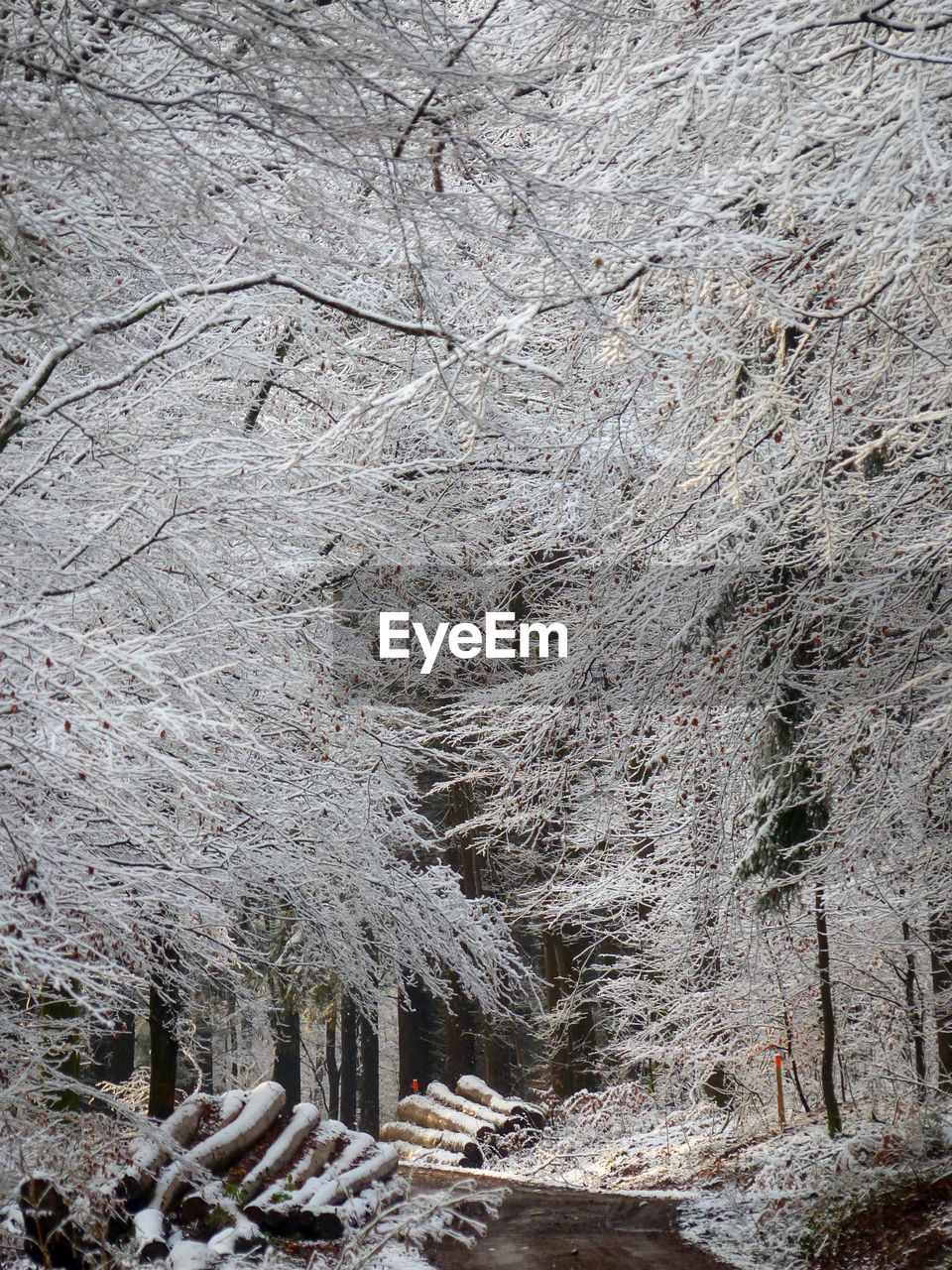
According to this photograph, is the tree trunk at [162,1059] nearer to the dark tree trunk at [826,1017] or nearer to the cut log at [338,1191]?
the cut log at [338,1191]

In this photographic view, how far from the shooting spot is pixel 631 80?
6.20m

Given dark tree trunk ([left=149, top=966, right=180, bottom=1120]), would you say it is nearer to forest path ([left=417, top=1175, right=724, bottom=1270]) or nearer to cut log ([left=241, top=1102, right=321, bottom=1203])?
cut log ([left=241, top=1102, right=321, bottom=1203])

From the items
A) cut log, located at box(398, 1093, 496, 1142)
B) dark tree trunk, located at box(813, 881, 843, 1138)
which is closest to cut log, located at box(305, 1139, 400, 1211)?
dark tree trunk, located at box(813, 881, 843, 1138)

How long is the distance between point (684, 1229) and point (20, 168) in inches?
376

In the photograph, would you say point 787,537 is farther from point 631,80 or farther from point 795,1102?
point 795,1102

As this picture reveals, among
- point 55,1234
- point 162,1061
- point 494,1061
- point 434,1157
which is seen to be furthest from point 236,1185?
point 494,1061

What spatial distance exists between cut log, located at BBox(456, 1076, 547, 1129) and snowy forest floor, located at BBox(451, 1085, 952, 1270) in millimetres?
1141

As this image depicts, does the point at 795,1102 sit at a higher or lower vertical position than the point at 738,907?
lower

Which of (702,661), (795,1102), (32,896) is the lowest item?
(795,1102)

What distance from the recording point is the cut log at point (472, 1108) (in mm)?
15820

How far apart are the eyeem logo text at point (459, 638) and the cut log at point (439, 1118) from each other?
6.15m

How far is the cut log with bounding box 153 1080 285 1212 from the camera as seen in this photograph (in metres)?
8.42

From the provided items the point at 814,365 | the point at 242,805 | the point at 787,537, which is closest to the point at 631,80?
the point at 814,365

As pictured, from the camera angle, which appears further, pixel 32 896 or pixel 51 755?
pixel 32 896
